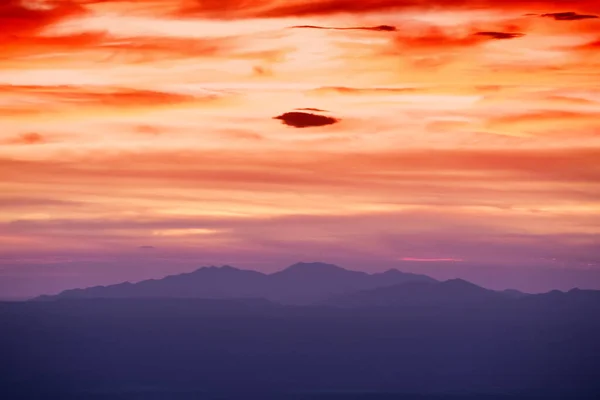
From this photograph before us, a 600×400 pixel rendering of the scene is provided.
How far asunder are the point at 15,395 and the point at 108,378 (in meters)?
32.0

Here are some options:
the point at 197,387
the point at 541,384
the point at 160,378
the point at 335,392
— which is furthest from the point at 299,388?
the point at 541,384

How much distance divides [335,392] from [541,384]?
43.2 m

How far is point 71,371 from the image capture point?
655 feet

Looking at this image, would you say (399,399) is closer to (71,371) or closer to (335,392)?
(335,392)

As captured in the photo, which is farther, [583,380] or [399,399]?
[583,380]

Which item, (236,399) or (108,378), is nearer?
(236,399)

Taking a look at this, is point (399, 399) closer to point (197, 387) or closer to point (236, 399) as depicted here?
point (236, 399)

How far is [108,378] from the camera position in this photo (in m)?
196

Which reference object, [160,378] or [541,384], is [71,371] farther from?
[541,384]

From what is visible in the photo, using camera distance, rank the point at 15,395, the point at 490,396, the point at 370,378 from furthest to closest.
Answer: the point at 370,378
the point at 490,396
the point at 15,395

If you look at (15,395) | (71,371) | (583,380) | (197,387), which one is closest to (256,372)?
(197,387)

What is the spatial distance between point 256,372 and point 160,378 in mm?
18572

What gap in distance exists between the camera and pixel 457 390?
185500 mm

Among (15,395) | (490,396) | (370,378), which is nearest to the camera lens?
(15,395)
